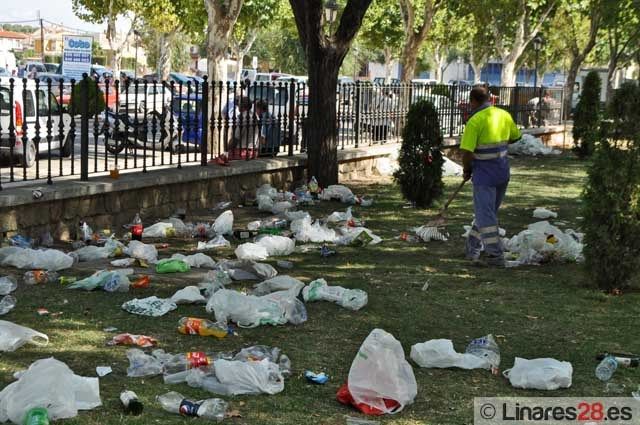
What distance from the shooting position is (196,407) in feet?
16.1

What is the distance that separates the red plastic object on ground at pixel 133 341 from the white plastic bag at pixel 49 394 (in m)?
1.14

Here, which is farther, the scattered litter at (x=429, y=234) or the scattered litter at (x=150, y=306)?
the scattered litter at (x=429, y=234)

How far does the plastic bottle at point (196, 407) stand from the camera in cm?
488

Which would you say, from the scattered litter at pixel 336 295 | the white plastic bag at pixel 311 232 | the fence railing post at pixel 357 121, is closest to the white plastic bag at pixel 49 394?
the scattered litter at pixel 336 295

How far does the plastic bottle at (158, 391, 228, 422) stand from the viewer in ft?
16.0

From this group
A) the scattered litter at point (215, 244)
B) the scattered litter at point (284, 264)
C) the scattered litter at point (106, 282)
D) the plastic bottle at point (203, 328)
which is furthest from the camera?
the scattered litter at point (215, 244)

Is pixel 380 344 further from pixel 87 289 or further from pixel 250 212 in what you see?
pixel 250 212

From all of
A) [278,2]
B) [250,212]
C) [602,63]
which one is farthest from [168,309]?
[602,63]

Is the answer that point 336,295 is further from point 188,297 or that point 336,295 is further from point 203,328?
point 203,328

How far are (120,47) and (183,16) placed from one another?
336cm

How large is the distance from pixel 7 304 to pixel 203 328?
166 centimetres

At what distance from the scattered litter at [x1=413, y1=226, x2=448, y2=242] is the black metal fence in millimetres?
3480

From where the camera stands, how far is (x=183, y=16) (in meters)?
43.6

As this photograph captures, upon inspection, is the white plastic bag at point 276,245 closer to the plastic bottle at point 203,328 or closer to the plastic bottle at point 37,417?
the plastic bottle at point 203,328
